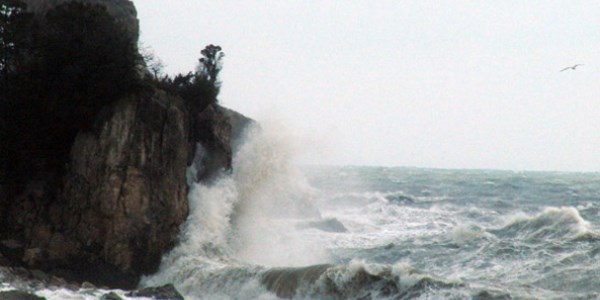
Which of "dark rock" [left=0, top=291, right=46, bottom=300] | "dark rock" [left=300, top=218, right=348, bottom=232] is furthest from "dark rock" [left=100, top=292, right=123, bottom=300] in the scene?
"dark rock" [left=300, top=218, right=348, bottom=232]

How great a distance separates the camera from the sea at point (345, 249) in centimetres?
1305

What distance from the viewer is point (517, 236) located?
20.6 m

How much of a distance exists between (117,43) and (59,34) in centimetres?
149

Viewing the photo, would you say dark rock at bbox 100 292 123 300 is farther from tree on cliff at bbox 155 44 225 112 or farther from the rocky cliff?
tree on cliff at bbox 155 44 225 112

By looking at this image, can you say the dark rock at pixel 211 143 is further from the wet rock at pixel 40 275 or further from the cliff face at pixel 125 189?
the wet rock at pixel 40 275

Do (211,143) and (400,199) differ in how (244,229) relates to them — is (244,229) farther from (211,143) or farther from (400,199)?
(400,199)

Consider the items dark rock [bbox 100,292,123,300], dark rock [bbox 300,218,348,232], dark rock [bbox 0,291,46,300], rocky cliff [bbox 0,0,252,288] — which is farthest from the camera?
dark rock [bbox 300,218,348,232]

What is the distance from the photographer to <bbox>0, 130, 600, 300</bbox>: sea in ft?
42.8

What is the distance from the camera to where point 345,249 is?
23.1 m

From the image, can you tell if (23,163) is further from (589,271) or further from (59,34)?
(589,271)

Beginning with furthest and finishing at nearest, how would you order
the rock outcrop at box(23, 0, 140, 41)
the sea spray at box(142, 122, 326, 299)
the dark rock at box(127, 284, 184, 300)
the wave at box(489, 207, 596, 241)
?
the rock outcrop at box(23, 0, 140, 41), the wave at box(489, 207, 596, 241), the sea spray at box(142, 122, 326, 299), the dark rock at box(127, 284, 184, 300)

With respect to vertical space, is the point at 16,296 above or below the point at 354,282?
below

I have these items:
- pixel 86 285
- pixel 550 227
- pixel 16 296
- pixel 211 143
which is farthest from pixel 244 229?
pixel 16 296

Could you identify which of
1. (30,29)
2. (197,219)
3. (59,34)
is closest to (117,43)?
(59,34)
